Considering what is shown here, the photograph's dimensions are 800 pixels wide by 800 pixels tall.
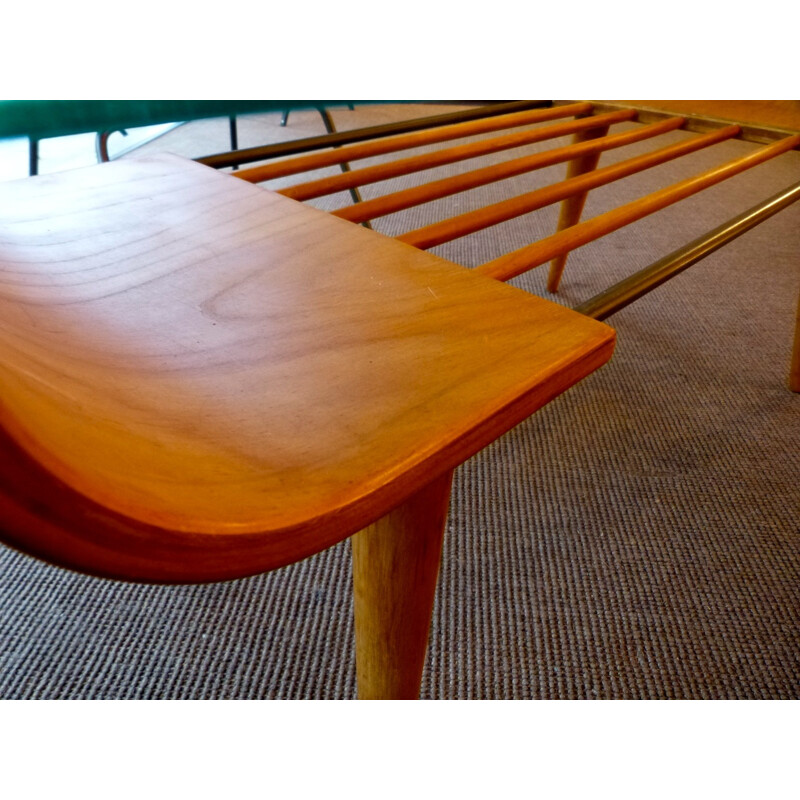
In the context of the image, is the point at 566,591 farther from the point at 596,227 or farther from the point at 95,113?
the point at 95,113

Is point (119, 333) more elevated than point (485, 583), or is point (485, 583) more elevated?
point (119, 333)

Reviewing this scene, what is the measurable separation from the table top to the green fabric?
65 cm

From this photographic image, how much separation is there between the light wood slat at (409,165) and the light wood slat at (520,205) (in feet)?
0.24

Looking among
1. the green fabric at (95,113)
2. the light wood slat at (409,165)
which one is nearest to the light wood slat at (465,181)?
the light wood slat at (409,165)

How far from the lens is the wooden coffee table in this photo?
0.17 meters

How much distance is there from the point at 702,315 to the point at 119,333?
40.7 inches

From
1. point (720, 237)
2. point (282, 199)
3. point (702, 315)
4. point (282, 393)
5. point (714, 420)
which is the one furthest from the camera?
point (702, 315)

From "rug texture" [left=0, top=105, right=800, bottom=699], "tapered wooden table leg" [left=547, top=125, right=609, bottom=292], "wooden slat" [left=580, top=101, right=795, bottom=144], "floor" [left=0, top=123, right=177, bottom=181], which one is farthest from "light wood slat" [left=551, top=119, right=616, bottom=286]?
"floor" [left=0, top=123, right=177, bottom=181]

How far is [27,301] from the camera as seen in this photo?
271 millimetres

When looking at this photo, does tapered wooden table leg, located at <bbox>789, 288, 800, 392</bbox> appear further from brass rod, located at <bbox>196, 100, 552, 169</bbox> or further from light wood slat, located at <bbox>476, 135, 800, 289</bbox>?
brass rod, located at <bbox>196, 100, 552, 169</bbox>

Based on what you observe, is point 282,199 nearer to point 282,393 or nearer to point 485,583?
point 282,393

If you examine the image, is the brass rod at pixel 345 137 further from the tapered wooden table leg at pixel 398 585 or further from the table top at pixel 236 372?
the tapered wooden table leg at pixel 398 585

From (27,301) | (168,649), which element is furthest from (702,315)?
(27,301)

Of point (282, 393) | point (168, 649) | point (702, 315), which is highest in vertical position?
point (282, 393)
